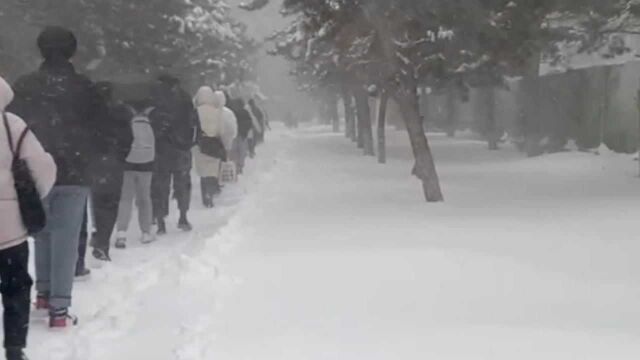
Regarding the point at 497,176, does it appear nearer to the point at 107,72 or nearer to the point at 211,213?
the point at 211,213

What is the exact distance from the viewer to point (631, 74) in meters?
24.6

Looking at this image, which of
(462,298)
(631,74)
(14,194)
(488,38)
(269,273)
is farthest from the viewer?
(631,74)

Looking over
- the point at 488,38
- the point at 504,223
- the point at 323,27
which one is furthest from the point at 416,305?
the point at 323,27

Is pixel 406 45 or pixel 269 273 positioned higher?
pixel 406 45

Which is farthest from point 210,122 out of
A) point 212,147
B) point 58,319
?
point 58,319

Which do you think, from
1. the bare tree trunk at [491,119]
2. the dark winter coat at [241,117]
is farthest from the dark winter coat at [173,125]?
the bare tree trunk at [491,119]

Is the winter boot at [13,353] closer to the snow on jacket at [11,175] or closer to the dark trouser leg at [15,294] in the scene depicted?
the dark trouser leg at [15,294]

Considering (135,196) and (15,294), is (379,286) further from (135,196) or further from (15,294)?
(135,196)

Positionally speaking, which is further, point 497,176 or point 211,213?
point 497,176

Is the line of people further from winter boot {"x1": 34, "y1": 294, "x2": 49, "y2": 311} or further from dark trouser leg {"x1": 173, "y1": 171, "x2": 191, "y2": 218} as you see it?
dark trouser leg {"x1": 173, "y1": 171, "x2": 191, "y2": 218}

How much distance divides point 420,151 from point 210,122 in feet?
9.75

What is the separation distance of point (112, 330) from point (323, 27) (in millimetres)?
8802

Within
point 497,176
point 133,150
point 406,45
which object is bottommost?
point 497,176

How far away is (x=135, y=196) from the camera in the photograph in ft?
37.3
